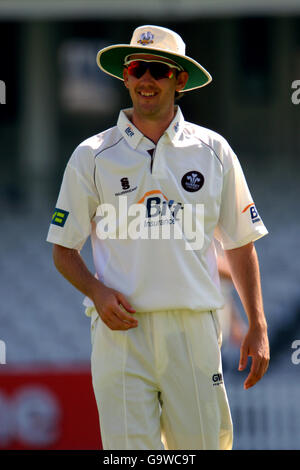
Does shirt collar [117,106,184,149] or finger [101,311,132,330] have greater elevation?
shirt collar [117,106,184,149]

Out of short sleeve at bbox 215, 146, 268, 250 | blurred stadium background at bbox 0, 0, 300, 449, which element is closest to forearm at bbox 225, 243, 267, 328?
short sleeve at bbox 215, 146, 268, 250

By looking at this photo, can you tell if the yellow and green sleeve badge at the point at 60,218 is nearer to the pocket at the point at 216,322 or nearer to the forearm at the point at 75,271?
the forearm at the point at 75,271

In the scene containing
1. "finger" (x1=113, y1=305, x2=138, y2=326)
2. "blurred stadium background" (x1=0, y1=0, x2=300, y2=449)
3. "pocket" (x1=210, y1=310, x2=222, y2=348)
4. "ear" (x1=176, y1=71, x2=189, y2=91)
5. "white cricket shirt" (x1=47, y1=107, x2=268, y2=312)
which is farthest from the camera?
"blurred stadium background" (x1=0, y1=0, x2=300, y2=449)

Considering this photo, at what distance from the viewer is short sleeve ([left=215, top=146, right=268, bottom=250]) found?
10.9ft

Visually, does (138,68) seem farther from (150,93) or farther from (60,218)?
(60,218)

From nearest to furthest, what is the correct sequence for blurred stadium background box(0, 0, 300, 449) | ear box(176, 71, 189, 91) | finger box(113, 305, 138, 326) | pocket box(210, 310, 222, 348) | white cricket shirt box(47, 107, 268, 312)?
finger box(113, 305, 138, 326) → white cricket shirt box(47, 107, 268, 312) → pocket box(210, 310, 222, 348) → ear box(176, 71, 189, 91) → blurred stadium background box(0, 0, 300, 449)

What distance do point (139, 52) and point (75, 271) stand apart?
831mm

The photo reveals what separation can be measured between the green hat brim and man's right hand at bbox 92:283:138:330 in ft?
2.86

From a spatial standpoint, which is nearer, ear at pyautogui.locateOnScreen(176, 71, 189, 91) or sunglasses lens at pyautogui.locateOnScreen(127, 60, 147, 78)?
sunglasses lens at pyautogui.locateOnScreen(127, 60, 147, 78)

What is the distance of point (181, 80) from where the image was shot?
335 cm

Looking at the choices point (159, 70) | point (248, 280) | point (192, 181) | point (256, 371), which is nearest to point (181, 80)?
point (159, 70)

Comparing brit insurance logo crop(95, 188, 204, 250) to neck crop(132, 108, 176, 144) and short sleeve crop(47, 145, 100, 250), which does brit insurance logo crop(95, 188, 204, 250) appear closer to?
short sleeve crop(47, 145, 100, 250)

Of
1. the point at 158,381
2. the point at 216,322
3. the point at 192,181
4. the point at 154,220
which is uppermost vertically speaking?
the point at 192,181
